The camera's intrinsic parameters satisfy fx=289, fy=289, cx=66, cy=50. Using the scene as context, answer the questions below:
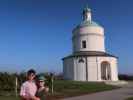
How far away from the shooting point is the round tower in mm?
46812

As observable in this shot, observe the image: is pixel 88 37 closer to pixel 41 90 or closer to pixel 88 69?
pixel 88 69

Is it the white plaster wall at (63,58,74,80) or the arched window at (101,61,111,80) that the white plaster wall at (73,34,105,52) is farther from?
the white plaster wall at (63,58,74,80)

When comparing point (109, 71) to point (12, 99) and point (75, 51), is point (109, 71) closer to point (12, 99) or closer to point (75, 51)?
point (75, 51)

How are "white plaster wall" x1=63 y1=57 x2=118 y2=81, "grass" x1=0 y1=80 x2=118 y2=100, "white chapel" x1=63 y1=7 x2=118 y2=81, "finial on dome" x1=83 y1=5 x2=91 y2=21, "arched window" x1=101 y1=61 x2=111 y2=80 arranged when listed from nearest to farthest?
"grass" x1=0 y1=80 x2=118 y2=100 → "white plaster wall" x1=63 y1=57 x2=118 y2=81 → "white chapel" x1=63 y1=7 x2=118 y2=81 → "arched window" x1=101 y1=61 x2=111 y2=80 → "finial on dome" x1=83 y1=5 x2=91 y2=21

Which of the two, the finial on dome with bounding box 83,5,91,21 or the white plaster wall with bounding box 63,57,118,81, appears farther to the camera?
the finial on dome with bounding box 83,5,91,21

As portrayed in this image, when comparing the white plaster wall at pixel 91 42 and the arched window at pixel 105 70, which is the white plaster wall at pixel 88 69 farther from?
the white plaster wall at pixel 91 42

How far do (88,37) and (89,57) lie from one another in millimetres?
4026

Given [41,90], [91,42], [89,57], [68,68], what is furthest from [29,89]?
[91,42]

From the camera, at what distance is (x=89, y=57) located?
146ft

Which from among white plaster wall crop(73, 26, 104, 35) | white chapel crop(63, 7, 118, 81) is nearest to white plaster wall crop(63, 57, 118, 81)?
white chapel crop(63, 7, 118, 81)

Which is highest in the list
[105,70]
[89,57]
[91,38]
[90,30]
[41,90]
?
[90,30]

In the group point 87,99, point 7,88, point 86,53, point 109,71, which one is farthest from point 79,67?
point 87,99

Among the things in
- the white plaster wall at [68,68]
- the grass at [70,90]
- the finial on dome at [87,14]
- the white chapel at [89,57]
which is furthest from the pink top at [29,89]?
the finial on dome at [87,14]

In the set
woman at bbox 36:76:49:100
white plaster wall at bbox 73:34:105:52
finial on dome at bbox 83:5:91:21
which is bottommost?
woman at bbox 36:76:49:100
